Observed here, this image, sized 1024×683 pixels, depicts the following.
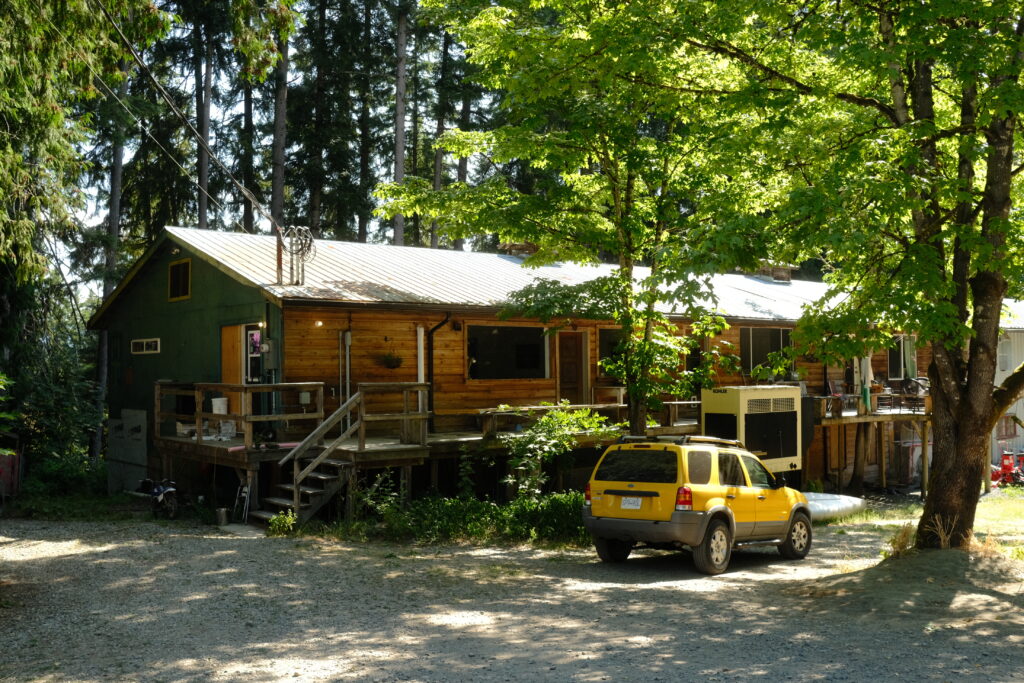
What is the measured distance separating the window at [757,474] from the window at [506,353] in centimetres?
765

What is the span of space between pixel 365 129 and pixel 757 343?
19.6m

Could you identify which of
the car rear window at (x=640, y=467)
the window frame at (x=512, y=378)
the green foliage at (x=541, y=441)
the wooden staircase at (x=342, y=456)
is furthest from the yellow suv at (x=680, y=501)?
the window frame at (x=512, y=378)

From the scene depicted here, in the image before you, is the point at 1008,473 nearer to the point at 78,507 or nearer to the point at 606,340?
the point at 606,340

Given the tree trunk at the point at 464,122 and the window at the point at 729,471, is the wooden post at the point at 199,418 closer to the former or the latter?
the window at the point at 729,471

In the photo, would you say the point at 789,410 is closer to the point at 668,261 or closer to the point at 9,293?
the point at 668,261

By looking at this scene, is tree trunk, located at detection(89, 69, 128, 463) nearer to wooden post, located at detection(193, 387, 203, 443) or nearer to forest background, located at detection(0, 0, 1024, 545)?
forest background, located at detection(0, 0, 1024, 545)

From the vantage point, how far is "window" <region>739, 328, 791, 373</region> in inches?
972

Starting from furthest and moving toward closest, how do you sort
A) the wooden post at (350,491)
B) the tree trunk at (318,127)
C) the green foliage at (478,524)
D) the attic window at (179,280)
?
1. the tree trunk at (318,127)
2. the attic window at (179,280)
3. the wooden post at (350,491)
4. the green foliage at (478,524)

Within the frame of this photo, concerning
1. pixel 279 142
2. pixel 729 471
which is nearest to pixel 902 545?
pixel 729 471

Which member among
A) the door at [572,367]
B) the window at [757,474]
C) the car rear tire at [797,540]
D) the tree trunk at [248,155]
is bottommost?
the car rear tire at [797,540]

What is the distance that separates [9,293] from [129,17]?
1111 cm

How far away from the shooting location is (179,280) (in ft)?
69.6

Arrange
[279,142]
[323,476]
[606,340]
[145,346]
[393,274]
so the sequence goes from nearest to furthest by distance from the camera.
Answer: [323,476]
[393,274]
[606,340]
[145,346]
[279,142]

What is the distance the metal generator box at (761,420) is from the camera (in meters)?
20.7
